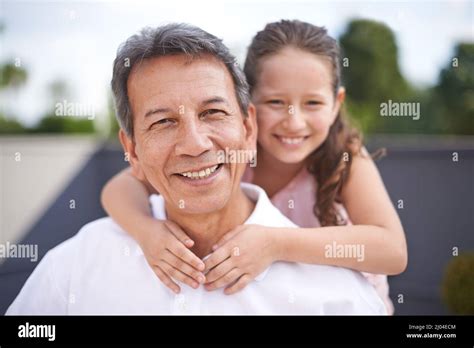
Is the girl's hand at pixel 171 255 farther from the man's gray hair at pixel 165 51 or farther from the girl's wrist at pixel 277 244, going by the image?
the man's gray hair at pixel 165 51

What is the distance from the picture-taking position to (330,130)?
2.51 meters

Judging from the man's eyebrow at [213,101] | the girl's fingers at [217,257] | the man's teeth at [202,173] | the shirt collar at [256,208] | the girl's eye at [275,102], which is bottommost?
the girl's fingers at [217,257]

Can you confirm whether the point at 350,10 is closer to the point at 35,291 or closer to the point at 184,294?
the point at 184,294

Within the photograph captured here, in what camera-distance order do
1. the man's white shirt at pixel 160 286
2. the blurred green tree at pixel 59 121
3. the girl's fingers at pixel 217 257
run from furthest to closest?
the blurred green tree at pixel 59 121
the man's white shirt at pixel 160 286
the girl's fingers at pixel 217 257

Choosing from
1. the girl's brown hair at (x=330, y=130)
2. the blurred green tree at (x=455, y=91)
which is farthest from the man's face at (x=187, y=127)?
the blurred green tree at (x=455, y=91)

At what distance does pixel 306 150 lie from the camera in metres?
2.42

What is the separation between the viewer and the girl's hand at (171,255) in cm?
210

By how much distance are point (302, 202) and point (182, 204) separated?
2.01 ft

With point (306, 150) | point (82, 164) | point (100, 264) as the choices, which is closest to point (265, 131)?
point (306, 150)

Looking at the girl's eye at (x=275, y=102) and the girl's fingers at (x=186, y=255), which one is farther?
the girl's eye at (x=275, y=102)

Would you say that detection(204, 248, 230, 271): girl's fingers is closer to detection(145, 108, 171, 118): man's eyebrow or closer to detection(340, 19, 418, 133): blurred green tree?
detection(145, 108, 171, 118): man's eyebrow

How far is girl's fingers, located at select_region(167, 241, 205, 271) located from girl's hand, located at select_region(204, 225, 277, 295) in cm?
4

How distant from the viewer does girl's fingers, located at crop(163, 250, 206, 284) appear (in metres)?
2.10
